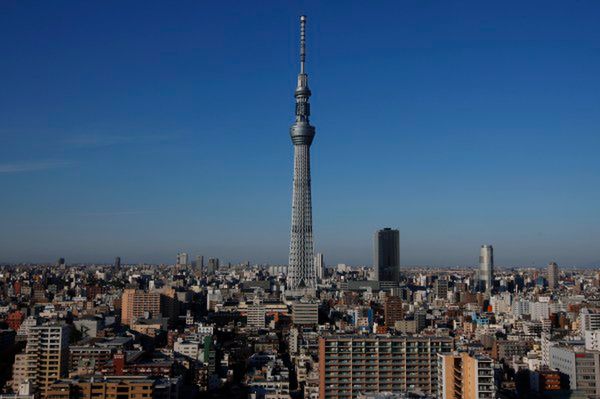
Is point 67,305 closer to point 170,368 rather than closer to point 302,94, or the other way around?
point 302,94

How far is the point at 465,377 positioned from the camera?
14297mm

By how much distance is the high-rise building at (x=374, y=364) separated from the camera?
1697 centimetres

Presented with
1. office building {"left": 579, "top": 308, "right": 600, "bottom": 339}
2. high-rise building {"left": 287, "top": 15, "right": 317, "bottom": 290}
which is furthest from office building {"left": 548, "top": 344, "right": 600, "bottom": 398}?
high-rise building {"left": 287, "top": 15, "right": 317, "bottom": 290}

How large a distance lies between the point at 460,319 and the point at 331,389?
68.8ft

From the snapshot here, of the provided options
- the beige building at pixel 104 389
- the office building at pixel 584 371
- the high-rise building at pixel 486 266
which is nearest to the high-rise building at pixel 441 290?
the high-rise building at pixel 486 266

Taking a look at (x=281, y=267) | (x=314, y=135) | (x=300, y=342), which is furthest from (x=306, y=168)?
(x=281, y=267)

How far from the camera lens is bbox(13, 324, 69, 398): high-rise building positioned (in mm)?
Result: 19031

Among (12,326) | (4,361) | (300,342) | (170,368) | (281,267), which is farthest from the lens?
(281,267)

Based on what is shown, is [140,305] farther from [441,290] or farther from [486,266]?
[486,266]

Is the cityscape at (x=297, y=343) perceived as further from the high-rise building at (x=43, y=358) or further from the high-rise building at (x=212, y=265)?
the high-rise building at (x=212, y=265)

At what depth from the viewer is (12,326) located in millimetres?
31297

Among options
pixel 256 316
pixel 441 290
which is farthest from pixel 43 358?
pixel 441 290

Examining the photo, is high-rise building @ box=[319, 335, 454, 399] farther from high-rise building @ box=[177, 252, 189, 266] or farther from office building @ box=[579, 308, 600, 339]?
high-rise building @ box=[177, 252, 189, 266]

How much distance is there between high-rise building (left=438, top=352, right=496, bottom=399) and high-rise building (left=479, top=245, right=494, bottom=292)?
173ft
